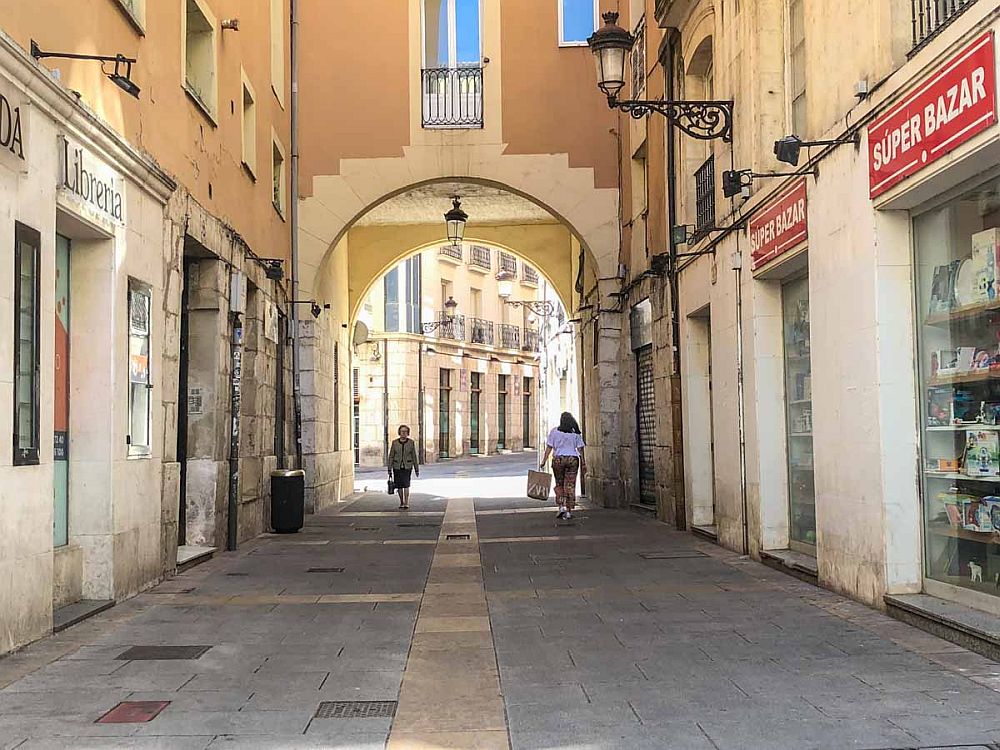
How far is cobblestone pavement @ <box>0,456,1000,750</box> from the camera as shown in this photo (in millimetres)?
4844

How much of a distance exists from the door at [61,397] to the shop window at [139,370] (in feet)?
2.01

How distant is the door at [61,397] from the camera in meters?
8.33

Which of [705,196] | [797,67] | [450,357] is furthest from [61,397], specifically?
[450,357]

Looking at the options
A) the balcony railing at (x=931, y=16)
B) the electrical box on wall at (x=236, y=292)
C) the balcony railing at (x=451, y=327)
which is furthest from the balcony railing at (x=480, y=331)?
the balcony railing at (x=931, y=16)

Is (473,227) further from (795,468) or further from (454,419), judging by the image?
(454,419)

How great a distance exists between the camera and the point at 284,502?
48.8ft

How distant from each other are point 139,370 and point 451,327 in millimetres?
37601

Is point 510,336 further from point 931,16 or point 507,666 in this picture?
point 507,666

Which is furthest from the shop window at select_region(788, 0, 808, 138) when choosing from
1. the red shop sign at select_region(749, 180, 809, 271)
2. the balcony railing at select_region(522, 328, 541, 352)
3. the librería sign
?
the balcony railing at select_region(522, 328, 541, 352)

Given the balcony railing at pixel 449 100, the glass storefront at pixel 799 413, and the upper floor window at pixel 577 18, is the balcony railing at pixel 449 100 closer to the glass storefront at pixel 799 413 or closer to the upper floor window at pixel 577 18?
the upper floor window at pixel 577 18

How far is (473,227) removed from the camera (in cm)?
2569

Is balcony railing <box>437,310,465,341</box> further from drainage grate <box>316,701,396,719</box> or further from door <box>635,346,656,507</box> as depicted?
drainage grate <box>316,701,396,719</box>

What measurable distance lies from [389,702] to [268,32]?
12819 mm

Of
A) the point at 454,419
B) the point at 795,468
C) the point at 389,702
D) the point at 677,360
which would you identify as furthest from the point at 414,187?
the point at 454,419
